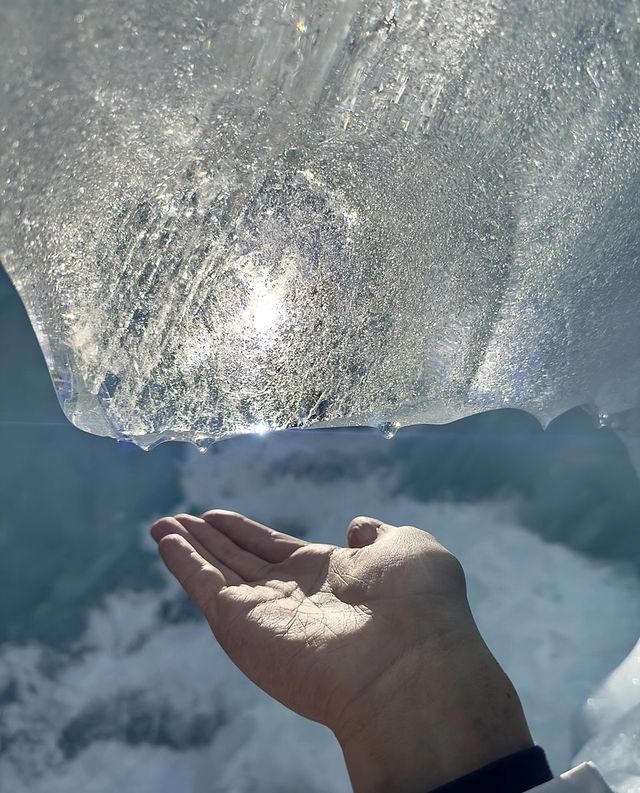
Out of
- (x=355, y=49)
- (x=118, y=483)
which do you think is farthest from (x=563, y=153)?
(x=118, y=483)

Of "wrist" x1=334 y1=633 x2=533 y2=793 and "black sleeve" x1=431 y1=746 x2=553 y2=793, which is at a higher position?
"black sleeve" x1=431 y1=746 x2=553 y2=793

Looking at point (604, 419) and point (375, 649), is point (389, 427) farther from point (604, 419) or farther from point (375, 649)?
point (604, 419)

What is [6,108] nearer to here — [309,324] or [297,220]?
[297,220]

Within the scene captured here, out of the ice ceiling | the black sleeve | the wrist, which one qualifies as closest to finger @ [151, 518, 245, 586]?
the ice ceiling

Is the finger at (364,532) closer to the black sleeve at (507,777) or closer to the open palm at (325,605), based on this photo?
the open palm at (325,605)

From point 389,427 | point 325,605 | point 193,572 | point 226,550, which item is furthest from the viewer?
point 389,427

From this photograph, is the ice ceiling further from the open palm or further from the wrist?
the wrist

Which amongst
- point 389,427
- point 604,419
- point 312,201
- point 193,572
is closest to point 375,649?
point 193,572
